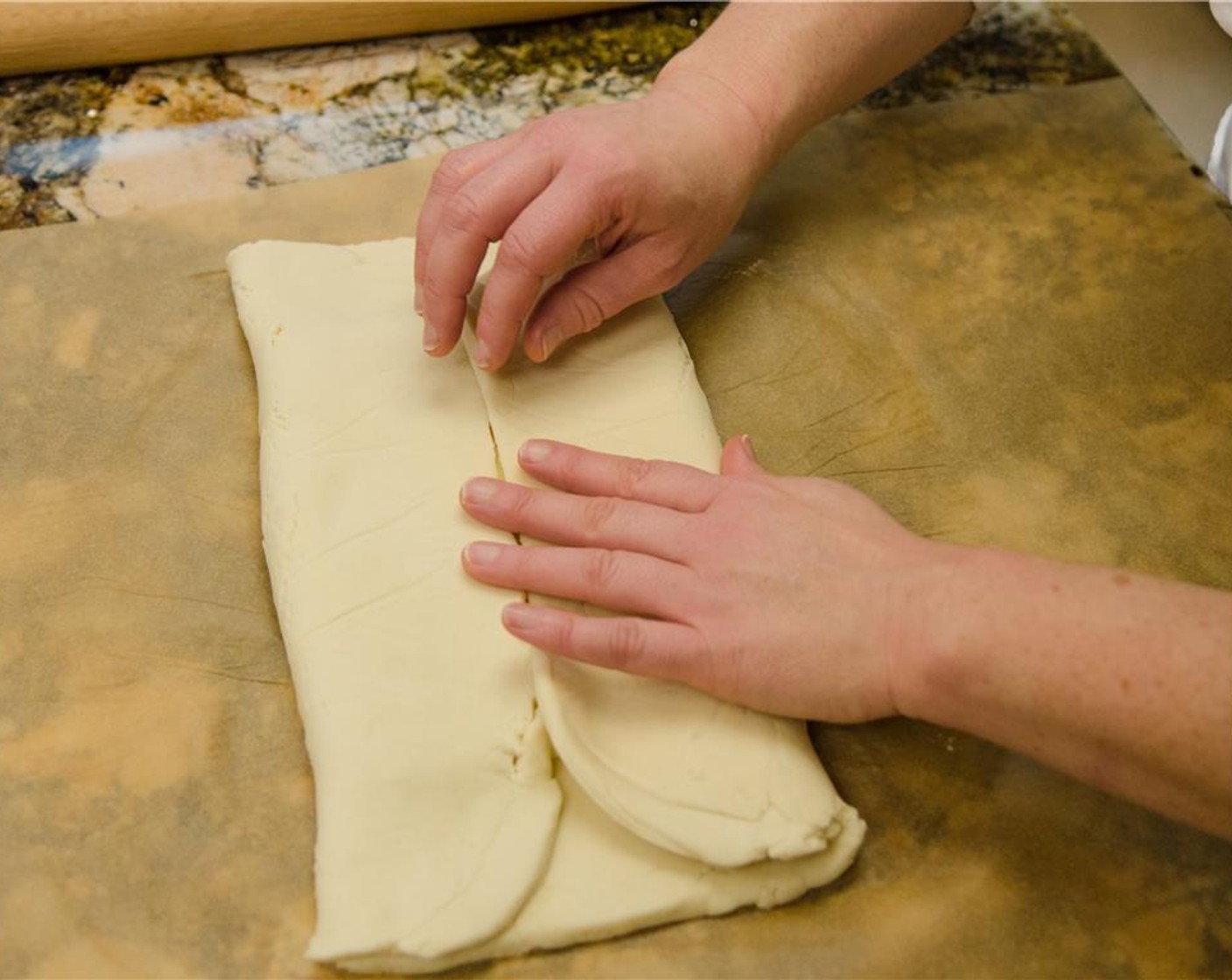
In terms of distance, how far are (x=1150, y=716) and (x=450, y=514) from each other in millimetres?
781

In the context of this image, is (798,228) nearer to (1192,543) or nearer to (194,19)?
(1192,543)

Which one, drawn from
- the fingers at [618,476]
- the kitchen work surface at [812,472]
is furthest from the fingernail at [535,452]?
the kitchen work surface at [812,472]

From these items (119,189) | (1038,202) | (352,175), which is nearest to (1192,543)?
(1038,202)

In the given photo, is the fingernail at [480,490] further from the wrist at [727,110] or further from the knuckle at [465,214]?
the wrist at [727,110]

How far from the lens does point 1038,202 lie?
1.87 meters

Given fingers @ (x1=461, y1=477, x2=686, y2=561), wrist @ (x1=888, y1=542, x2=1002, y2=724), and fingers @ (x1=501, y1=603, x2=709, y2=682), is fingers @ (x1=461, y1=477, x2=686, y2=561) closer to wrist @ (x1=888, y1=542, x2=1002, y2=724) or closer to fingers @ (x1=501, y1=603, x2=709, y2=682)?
fingers @ (x1=501, y1=603, x2=709, y2=682)

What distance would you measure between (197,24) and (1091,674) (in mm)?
1752

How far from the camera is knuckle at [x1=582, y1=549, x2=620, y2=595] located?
1.22 metres

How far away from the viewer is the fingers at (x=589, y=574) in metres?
1.20

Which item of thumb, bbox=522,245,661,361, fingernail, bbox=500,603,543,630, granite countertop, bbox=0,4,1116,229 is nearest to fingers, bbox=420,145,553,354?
thumb, bbox=522,245,661,361

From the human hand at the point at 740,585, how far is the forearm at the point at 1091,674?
0.15 feet

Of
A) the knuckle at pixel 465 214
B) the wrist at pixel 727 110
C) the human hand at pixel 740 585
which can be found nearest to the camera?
the human hand at pixel 740 585

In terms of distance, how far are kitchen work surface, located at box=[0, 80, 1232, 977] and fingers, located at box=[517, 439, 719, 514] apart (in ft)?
1.08

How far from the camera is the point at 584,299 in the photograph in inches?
57.9
